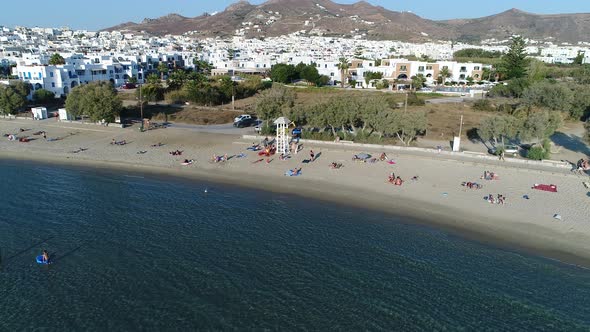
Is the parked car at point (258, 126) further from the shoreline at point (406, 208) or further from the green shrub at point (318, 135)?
the shoreline at point (406, 208)

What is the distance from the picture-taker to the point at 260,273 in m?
21.3

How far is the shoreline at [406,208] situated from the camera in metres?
23.4

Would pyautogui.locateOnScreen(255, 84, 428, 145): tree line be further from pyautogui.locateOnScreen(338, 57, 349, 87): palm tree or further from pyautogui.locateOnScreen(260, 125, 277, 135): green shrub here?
pyautogui.locateOnScreen(338, 57, 349, 87): palm tree

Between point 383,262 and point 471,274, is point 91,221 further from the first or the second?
point 471,274

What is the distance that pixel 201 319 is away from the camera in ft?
58.8

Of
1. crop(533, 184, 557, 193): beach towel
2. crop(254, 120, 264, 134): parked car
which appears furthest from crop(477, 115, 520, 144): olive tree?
crop(254, 120, 264, 134): parked car

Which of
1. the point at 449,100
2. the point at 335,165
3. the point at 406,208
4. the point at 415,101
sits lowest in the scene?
the point at 406,208

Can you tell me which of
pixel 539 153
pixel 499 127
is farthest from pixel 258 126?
pixel 539 153

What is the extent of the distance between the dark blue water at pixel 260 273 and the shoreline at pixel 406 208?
974 millimetres

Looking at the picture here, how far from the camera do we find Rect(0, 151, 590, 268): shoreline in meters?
23.4

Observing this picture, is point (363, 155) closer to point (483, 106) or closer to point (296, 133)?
point (296, 133)

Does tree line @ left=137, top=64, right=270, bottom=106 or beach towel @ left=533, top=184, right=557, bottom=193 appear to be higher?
tree line @ left=137, top=64, right=270, bottom=106

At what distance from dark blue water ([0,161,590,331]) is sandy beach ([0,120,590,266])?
7.24ft

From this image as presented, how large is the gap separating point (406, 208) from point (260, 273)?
39.3 feet
